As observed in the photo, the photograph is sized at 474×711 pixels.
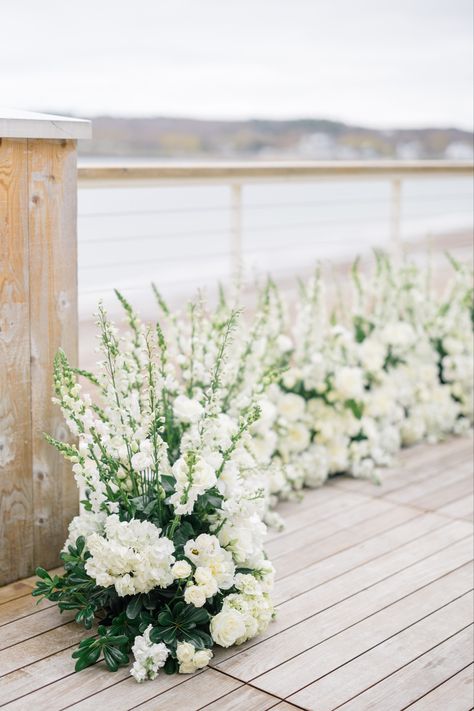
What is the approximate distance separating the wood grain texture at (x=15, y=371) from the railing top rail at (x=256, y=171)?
75 centimetres

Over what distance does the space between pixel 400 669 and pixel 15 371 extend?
111 cm

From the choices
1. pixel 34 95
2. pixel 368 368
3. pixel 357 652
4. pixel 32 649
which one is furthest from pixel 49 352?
pixel 34 95

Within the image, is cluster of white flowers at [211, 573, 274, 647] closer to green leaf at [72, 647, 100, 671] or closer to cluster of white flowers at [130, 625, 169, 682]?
cluster of white flowers at [130, 625, 169, 682]

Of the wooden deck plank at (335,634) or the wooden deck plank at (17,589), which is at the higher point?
the wooden deck plank at (17,589)

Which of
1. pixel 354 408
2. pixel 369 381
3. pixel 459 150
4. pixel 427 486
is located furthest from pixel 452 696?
pixel 459 150

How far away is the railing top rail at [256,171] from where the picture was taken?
2.99m

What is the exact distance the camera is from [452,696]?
1.80m

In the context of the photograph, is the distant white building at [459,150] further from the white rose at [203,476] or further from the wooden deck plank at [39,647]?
the wooden deck plank at [39,647]

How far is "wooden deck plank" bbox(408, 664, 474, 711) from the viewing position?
1.76 m

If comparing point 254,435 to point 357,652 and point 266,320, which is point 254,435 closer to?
point 266,320

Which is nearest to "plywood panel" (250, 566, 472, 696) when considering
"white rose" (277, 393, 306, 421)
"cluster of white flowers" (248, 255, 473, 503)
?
"cluster of white flowers" (248, 255, 473, 503)

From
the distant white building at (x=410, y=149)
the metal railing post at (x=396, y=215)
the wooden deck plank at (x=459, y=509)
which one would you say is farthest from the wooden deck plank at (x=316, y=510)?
the distant white building at (x=410, y=149)

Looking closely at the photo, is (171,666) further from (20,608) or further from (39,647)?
(20,608)

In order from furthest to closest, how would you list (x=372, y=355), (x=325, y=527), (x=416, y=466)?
(x=372, y=355)
(x=416, y=466)
(x=325, y=527)
